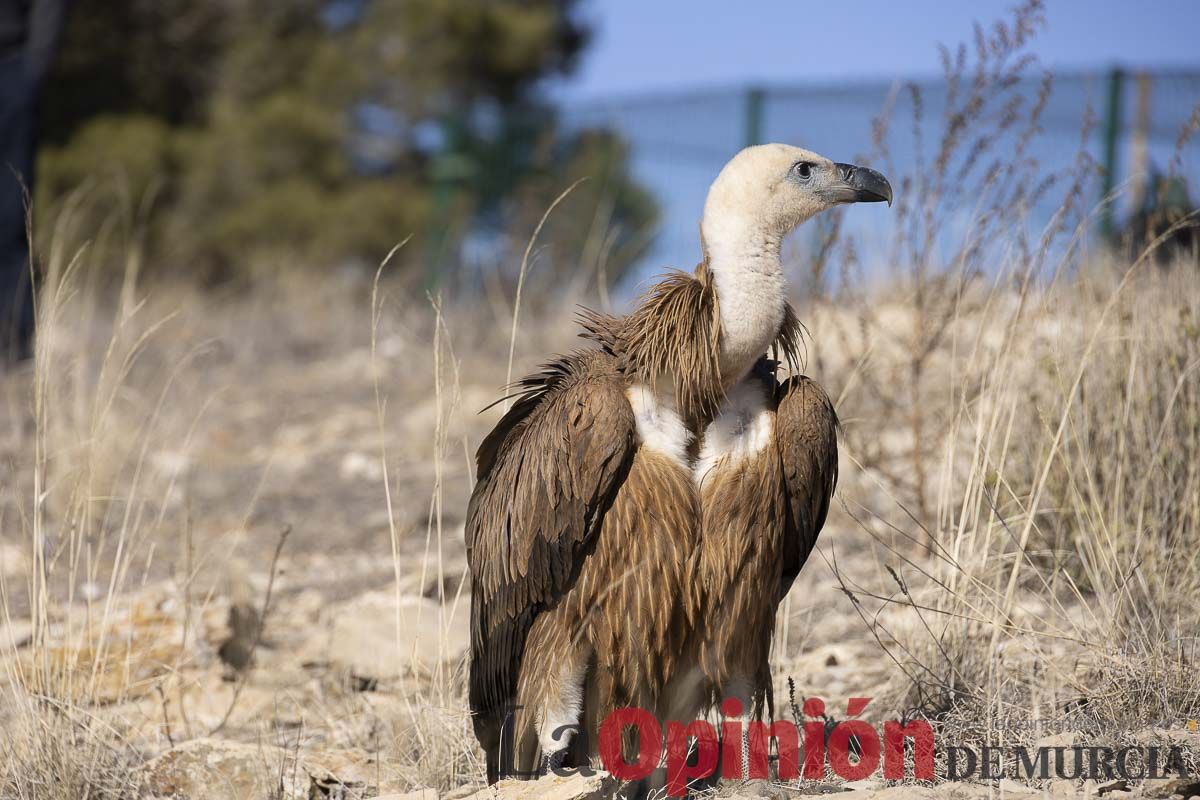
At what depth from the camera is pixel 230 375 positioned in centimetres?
1070

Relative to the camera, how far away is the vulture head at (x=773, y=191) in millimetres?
2900

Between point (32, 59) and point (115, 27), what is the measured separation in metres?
9.95

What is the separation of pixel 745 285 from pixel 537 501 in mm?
706

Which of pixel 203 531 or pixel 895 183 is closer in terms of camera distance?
pixel 895 183

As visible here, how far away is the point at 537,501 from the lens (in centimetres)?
297

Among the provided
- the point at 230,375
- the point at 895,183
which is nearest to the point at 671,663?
the point at 895,183

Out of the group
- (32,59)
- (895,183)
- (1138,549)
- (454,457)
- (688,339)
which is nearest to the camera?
(688,339)

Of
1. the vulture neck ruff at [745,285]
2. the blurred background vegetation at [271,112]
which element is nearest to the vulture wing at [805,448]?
the vulture neck ruff at [745,285]

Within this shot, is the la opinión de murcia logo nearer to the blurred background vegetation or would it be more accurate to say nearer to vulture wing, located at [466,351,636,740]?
vulture wing, located at [466,351,636,740]

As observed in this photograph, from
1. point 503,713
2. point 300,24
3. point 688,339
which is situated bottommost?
point 503,713

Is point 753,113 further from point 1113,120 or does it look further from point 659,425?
point 659,425

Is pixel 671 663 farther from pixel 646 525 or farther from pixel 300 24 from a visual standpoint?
pixel 300 24

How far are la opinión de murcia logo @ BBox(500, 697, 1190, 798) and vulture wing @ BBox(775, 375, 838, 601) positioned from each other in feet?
1.77

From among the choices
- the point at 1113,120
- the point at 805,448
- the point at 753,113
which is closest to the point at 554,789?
the point at 805,448
